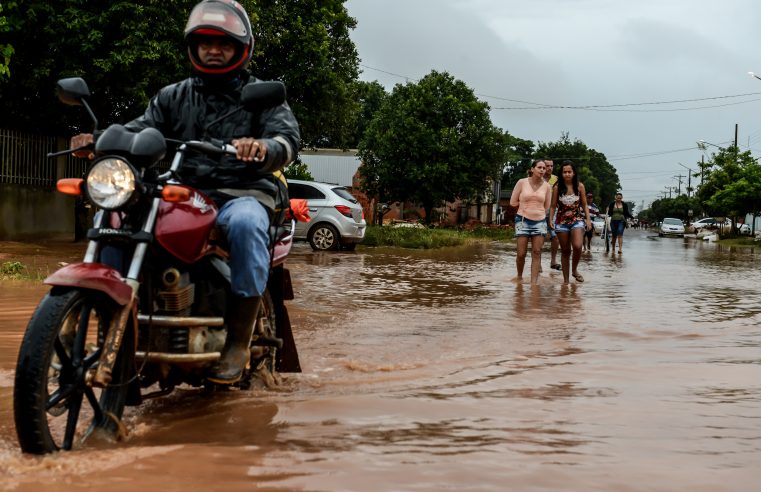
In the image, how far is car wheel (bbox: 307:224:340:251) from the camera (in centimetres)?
1905

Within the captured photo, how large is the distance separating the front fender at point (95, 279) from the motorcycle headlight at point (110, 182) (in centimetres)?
24

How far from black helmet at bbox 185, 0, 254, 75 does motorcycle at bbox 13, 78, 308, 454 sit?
42 centimetres

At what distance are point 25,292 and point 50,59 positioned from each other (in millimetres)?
9897

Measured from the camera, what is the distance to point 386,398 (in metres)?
4.62

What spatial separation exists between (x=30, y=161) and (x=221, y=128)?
1648cm

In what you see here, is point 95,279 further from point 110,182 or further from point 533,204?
point 533,204

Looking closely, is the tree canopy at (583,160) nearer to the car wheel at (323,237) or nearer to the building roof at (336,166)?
the building roof at (336,166)

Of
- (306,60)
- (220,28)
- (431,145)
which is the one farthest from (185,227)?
(431,145)

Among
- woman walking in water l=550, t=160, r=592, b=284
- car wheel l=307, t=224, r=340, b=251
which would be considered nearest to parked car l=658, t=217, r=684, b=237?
Answer: car wheel l=307, t=224, r=340, b=251

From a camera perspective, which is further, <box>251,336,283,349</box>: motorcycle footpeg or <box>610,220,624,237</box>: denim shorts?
<box>610,220,624,237</box>: denim shorts

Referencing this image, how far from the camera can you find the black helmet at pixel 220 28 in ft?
13.3

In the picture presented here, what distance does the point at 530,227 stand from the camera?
40.5 feet

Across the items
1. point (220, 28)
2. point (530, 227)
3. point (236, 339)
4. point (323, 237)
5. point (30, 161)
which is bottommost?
point (236, 339)

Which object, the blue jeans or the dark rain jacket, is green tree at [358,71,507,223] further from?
the blue jeans
